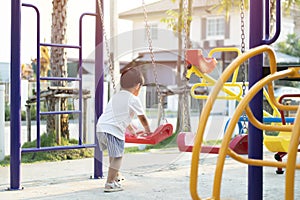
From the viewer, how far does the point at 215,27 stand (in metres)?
25.6

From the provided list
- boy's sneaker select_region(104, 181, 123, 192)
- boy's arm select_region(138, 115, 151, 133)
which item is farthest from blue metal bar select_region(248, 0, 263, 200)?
boy's sneaker select_region(104, 181, 123, 192)

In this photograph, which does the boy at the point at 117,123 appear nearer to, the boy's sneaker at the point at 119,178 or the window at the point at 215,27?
the boy's sneaker at the point at 119,178

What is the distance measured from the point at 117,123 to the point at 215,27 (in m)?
21.5

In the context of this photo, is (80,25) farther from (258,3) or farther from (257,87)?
(257,87)

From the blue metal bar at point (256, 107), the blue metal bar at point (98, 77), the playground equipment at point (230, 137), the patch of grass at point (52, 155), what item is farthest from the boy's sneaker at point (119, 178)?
the playground equipment at point (230, 137)

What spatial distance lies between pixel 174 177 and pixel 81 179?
928 mm

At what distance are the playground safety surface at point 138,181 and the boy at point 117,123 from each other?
206 millimetres

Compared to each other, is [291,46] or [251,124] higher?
[291,46]

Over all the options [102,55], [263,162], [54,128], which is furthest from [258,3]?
[54,128]

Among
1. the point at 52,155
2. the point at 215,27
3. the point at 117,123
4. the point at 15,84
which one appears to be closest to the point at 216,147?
the point at 117,123

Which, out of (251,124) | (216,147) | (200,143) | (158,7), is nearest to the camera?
(200,143)

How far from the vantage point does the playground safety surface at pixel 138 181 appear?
455 centimetres

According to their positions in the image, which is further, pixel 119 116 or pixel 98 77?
pixel 98 77

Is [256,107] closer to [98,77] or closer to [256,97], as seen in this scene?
[256,97]
